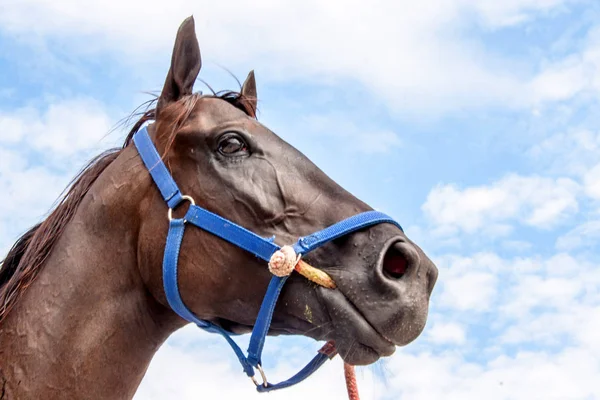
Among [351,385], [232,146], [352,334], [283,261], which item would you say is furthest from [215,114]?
[351,385]

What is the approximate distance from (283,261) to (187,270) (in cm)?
58

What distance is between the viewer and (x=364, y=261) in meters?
3.74

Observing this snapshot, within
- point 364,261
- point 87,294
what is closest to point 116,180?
point 87,294

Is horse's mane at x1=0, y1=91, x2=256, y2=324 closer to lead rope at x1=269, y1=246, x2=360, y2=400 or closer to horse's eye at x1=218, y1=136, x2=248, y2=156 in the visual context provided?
horse's eye at x1=218, y1=136, x2=248, y2=156

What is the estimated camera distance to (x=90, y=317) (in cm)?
407

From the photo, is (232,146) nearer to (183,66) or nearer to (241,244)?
(241,244)

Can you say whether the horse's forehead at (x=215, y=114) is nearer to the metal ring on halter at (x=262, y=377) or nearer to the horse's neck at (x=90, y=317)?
the horse's neck at (x=90, y=317)

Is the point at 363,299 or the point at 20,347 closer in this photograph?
the point at 363,299

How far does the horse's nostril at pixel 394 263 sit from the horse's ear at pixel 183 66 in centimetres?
178

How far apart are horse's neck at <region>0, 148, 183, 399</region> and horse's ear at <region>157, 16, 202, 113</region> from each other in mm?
590

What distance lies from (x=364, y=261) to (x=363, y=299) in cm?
20

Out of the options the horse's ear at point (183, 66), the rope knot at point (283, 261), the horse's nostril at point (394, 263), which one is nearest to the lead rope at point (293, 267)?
the rope knot at point (283, 261)

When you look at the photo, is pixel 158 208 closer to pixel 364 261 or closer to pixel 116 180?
pixel 116 180

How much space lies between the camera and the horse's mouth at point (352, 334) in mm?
3684
